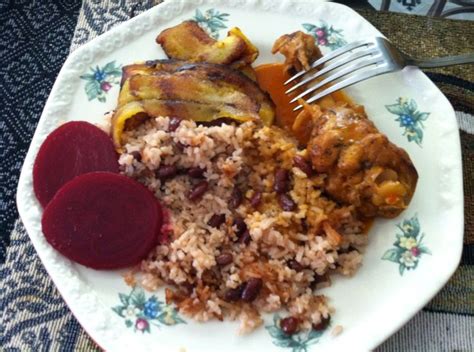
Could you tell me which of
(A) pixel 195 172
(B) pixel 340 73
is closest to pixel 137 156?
(A) pixel 195 172

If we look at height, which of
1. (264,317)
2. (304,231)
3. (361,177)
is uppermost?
(361,177)

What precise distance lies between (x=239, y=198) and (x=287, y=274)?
0.38 m

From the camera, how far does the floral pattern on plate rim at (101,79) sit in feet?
9.59

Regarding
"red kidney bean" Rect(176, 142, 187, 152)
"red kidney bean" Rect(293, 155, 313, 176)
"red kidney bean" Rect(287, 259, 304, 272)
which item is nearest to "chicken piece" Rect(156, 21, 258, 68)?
"red kidney bean" Rect(176, 142, 187, 152)

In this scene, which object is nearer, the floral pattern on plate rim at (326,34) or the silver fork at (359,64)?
the silver fork at (359,64)

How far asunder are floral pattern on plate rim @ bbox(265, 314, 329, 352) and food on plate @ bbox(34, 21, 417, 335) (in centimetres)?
3

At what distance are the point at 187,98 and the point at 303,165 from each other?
59cm

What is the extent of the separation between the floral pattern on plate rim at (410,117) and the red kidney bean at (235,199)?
82 centimetres

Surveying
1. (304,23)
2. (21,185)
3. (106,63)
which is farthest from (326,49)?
(21,185)

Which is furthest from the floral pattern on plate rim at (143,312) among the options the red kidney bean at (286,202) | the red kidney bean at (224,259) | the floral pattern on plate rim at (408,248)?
the floral pattern on plate rim at (408,248)

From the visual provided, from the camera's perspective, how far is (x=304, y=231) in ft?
8.43

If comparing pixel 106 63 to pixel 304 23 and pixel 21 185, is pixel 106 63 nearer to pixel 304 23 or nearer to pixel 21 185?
pixel 21 185

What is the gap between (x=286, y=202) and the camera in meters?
2.58

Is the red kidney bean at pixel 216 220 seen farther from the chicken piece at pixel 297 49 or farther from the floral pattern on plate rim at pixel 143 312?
the chicken piece at pixel 297 49
